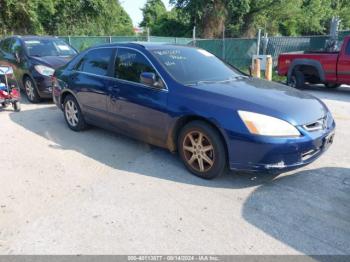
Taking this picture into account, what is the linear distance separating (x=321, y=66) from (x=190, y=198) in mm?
8054

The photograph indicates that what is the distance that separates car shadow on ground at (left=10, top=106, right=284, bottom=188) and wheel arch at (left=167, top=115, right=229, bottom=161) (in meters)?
0.35

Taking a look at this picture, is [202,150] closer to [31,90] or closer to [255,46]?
[31,90]

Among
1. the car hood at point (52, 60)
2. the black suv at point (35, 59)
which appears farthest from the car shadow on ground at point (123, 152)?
the car hood at point (52, 60)

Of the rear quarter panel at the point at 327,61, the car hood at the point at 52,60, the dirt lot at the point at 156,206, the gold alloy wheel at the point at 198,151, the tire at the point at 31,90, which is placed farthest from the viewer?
the rear quarter panel at the point at 327,61

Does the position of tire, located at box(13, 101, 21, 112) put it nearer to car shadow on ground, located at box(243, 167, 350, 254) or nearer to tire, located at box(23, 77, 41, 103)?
tire, located at box(23, 77, 41, 103)

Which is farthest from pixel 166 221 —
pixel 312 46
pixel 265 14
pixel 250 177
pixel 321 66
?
pixel 265 14

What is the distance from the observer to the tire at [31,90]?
8.66 m

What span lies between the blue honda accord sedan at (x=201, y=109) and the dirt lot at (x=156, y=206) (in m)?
0.34

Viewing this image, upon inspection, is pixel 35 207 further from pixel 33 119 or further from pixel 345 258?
pixel 33 119

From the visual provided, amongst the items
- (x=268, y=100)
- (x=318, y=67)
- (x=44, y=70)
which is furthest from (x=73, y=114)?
(x=318, y=67)

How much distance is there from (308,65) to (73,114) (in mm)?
7413

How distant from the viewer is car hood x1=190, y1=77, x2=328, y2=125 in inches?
151

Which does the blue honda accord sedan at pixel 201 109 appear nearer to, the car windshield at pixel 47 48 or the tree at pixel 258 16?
the car windshield at pixel 47 48

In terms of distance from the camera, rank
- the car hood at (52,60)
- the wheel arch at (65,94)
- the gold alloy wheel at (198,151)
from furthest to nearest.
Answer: the car hood at (52,60)
the wheel arch at (65,94)
the gold alloy wheel at (198,151)
